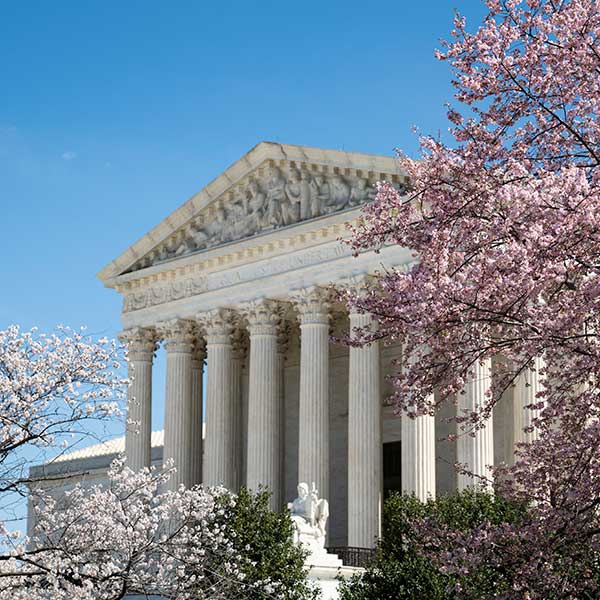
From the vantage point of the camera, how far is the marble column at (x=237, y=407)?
5444 centimetres

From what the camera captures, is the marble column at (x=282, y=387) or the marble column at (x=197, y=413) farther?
the marble column at (x=197, y=413)

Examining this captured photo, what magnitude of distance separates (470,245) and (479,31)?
2620 millimetres

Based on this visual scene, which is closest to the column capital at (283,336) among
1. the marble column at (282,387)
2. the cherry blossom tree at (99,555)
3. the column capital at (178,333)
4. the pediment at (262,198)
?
the marble column at (282,387)

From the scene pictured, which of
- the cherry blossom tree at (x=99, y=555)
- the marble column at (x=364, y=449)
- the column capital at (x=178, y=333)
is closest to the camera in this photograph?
the cherry blossom tree at (x=99, y=555)

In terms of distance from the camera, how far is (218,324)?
53500mm

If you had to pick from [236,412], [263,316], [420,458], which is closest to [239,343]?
[236,412]

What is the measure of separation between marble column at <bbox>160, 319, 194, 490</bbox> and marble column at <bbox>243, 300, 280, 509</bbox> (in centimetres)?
449

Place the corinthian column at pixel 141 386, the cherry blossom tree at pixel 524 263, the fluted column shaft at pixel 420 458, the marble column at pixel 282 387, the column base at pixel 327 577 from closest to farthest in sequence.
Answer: the cherry blossom tree at pixel 524 263 → the column base at pixel 327 577 → the fluted column shaft at pixel 420 458 → the marble column at pixel 282 387 → the corinthian column at pixel 141 386

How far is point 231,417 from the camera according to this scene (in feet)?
178

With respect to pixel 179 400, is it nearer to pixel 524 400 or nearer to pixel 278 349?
pixel 278 349

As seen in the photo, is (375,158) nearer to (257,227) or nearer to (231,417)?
(257,227)

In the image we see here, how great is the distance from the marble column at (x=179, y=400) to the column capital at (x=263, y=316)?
4585 millimetres

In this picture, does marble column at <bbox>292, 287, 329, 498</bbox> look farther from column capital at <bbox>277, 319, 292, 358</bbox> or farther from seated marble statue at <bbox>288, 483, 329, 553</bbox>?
seated marble statue at <bbox>288, 483, 329, 553</bbox>

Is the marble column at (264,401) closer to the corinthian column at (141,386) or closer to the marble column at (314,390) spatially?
the marble column at (314,390)
